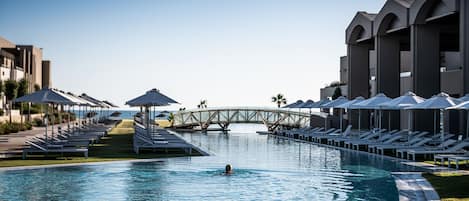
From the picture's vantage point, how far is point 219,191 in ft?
44.1

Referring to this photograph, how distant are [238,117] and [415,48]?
21423 millimetres

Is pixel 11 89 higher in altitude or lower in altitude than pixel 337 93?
higher

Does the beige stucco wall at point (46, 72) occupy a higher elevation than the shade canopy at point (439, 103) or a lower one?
higher

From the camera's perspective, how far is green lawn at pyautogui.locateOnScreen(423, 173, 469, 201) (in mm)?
11640

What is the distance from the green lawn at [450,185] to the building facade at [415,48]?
38.6 feet

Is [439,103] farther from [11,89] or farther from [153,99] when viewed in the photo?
[11,89]

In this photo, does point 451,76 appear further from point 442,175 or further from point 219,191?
point 219,191

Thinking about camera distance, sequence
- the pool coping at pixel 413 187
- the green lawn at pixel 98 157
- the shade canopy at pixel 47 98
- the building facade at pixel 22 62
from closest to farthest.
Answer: the pool coping at pixel 413 187, the green lawn at pixel 98 157, the shade canopy at pixel 47 98, the building facade at pixel 22 62

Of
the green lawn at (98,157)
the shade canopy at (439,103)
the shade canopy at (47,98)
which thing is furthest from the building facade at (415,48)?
the shade canopy at (47,98)

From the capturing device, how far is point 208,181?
15.0m

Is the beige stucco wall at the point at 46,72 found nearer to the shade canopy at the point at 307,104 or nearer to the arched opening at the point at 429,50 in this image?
the shade canopy at the point at 307,104

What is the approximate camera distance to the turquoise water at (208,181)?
12.8 meters

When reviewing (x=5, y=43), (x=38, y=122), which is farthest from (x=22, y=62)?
(x=38, y=122)

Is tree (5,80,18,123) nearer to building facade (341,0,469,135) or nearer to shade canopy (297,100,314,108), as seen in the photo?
shade canopy (297,100,314,108)
